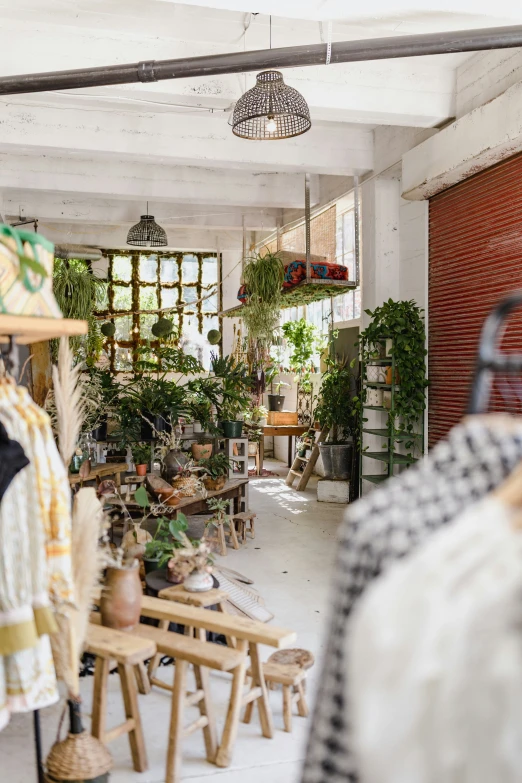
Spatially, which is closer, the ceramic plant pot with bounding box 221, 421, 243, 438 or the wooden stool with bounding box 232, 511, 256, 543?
the wooden stool with bounding box 232, 511, 256, 543

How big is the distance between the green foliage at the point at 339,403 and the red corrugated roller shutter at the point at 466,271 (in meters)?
2.28

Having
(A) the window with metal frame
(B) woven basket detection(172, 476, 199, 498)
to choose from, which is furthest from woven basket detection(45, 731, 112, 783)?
(A) the window with metal frame

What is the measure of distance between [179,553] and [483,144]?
322 centimetres

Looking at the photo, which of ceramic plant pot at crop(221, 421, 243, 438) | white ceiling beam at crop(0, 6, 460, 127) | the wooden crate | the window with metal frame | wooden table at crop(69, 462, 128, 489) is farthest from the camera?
the window with metal frame

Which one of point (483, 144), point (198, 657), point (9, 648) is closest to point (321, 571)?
point (198, 657)

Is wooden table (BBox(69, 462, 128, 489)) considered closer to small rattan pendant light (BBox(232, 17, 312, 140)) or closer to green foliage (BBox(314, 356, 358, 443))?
green foliage (BBox(314, 356, 358, 443))

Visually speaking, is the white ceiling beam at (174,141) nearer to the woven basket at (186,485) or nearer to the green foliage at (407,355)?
the green foliage at (407,355)

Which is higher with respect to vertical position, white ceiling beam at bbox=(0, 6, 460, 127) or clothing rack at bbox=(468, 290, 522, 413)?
white ceiling beam at bbox=(0, 6, 460, 127)

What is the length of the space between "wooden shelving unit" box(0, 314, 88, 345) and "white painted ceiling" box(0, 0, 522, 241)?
7.21 feet

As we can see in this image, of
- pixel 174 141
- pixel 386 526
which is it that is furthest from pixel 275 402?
pixel 386 526

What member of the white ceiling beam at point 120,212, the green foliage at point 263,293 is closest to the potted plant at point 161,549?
the green foliage at point 263,293

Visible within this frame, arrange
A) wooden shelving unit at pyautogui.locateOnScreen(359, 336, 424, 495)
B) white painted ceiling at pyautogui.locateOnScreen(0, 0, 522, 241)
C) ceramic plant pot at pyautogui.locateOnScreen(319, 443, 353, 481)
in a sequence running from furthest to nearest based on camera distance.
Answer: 1. ceramic plant pot at pyautogui.locateOnScreen(319, 443, 353, 481)
2. wooden shelving unit at pyautogui.locateOnScreen(359, 336, 424, 495)
3. white painted ceiling at pyautogui.locateOnScreen(0, 0, 522, 241)

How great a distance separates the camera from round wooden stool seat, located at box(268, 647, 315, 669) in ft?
10.7

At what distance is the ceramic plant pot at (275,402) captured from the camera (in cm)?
1055
